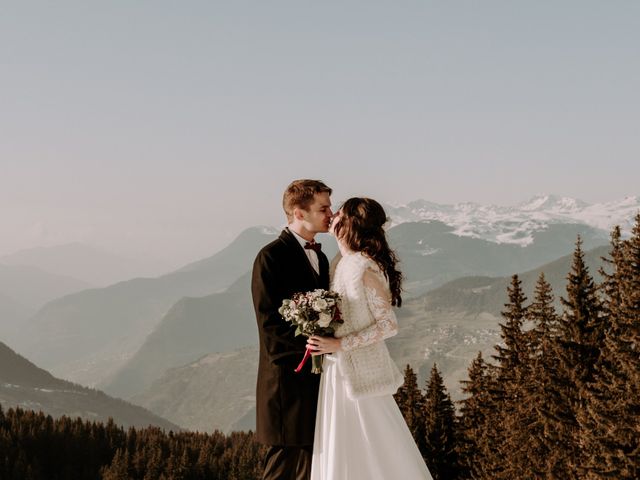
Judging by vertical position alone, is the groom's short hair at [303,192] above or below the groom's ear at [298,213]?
above

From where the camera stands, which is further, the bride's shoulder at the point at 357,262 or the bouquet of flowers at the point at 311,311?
the bride's shoulder at the point at 357,262

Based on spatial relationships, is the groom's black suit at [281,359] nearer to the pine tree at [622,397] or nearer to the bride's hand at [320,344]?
the bride's hand at [320,344]

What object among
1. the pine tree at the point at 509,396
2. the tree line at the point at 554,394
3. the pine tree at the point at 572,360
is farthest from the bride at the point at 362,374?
the pine tree at the point at 509,396

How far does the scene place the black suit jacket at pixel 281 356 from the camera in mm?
8875

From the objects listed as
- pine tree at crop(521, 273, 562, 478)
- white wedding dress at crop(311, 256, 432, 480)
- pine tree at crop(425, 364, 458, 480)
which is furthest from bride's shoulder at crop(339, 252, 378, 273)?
pine tree at crop(425, 364, 458, 480)

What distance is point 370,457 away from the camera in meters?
9.09

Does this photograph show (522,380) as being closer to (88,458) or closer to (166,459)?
(166,459)

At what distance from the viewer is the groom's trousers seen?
29.9 ft

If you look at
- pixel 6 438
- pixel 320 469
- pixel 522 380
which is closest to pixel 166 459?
pixel 6 438

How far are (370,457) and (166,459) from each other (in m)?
131

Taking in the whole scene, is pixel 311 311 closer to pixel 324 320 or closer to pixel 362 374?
pixel 324 320

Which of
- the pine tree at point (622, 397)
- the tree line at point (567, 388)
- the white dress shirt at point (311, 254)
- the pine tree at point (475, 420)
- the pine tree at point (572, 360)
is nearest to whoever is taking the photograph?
the white dress shirt at point (311, 254)

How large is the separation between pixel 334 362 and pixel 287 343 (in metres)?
0.84

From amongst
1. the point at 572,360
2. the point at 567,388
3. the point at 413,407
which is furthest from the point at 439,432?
the point at 572,360
